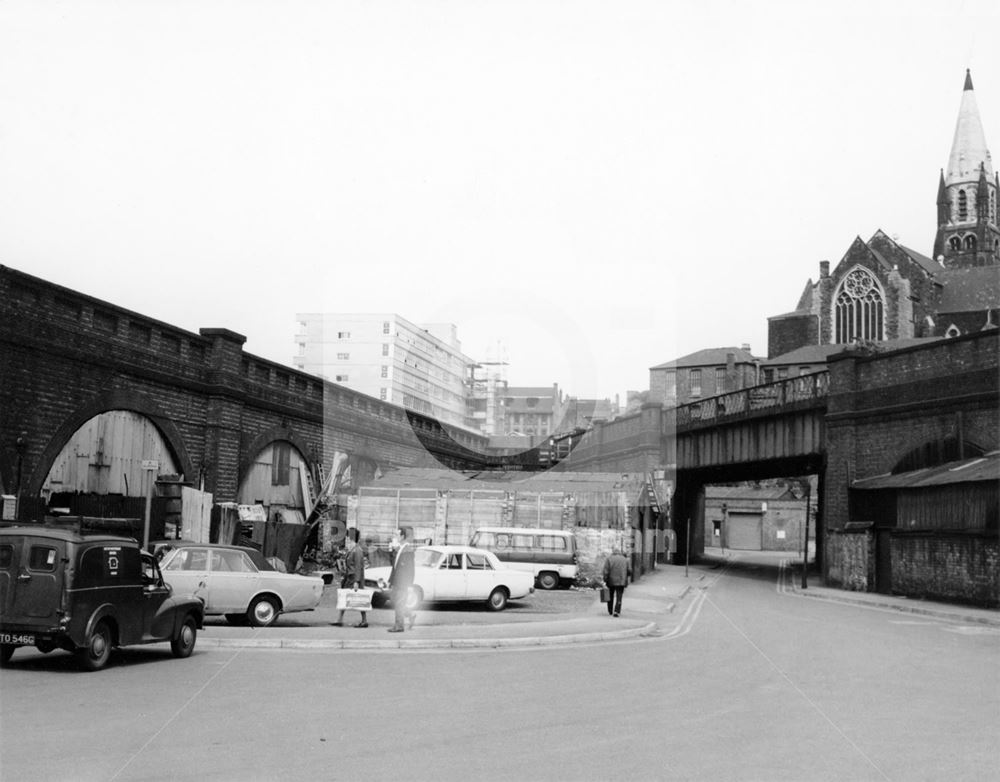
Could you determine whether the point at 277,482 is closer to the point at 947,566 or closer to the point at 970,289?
the point at 947,566

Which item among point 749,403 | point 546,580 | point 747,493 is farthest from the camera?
point 747,493

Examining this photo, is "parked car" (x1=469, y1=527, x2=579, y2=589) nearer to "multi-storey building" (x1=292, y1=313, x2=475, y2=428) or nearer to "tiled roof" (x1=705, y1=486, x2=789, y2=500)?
"tiled roof" (x1=705, y1=486, x2=789, y2=500)

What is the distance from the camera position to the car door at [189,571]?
1664 centimetres

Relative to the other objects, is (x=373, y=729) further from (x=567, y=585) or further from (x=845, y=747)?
(x=567, y=585)

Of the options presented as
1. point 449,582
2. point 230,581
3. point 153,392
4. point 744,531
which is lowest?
point 449,582

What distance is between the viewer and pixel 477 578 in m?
21.2

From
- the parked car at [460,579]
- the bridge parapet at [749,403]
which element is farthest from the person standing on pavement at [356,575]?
the bridge parapet at [749,403]

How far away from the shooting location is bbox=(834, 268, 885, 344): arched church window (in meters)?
102

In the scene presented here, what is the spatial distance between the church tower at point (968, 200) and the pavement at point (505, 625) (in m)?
105

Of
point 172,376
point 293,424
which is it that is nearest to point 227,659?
point 172,376

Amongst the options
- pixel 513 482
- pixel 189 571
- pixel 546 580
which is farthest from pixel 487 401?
pixel 189 571

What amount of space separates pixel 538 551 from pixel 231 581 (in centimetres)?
1219

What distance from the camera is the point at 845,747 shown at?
8.33m

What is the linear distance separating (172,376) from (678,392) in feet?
294
